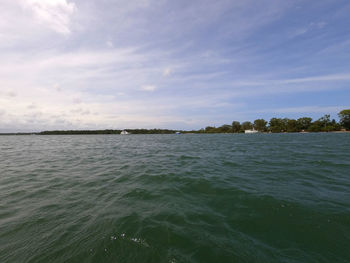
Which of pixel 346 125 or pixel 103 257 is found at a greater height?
pixel 346 125

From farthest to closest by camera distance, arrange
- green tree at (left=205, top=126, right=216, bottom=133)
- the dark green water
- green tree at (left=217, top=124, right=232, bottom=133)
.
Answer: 1. green tree at (left=205, top=126, right=216, bottom=133)
2. green tree at (left=217, top=124, right=232, bottom=133)
3. the dark green water

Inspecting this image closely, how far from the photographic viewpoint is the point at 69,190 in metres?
7.11

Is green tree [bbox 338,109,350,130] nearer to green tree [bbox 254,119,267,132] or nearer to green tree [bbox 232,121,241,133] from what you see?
green tree [bbox 254,119,267,132]

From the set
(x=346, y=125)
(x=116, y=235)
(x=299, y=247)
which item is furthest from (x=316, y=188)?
(x=346, y=125)

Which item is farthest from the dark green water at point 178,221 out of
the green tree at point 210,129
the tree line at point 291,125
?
the green tree at point 210,129

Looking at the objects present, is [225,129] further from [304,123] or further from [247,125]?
[304,123]

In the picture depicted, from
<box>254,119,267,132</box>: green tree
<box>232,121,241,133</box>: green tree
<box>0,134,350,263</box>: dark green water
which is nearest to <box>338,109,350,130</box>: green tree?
<box>254,119,267,132</box>: green tree

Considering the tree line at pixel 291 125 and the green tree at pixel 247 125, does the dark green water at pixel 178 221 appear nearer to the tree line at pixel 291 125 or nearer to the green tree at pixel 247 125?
the tree line at pixel 291 125

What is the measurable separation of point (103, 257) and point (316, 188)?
28.4 ft

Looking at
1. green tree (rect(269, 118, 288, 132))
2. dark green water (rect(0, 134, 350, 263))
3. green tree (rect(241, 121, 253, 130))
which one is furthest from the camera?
green tree (rect(241, 121, 253, 130))

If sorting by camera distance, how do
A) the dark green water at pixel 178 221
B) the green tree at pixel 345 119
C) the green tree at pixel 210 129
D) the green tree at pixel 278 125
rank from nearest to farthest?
the dark green water at pixel 178 221, the green tree at pixel 345 119, the green tree at pixel 278 125, the green tree at pixel 210 129

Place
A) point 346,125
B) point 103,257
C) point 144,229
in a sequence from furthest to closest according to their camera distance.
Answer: point 346,125, point 144,229, point 103,257

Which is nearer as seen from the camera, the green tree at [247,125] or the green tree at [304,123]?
the green tree at [304,123]

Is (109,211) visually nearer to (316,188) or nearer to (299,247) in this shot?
(299,247)
